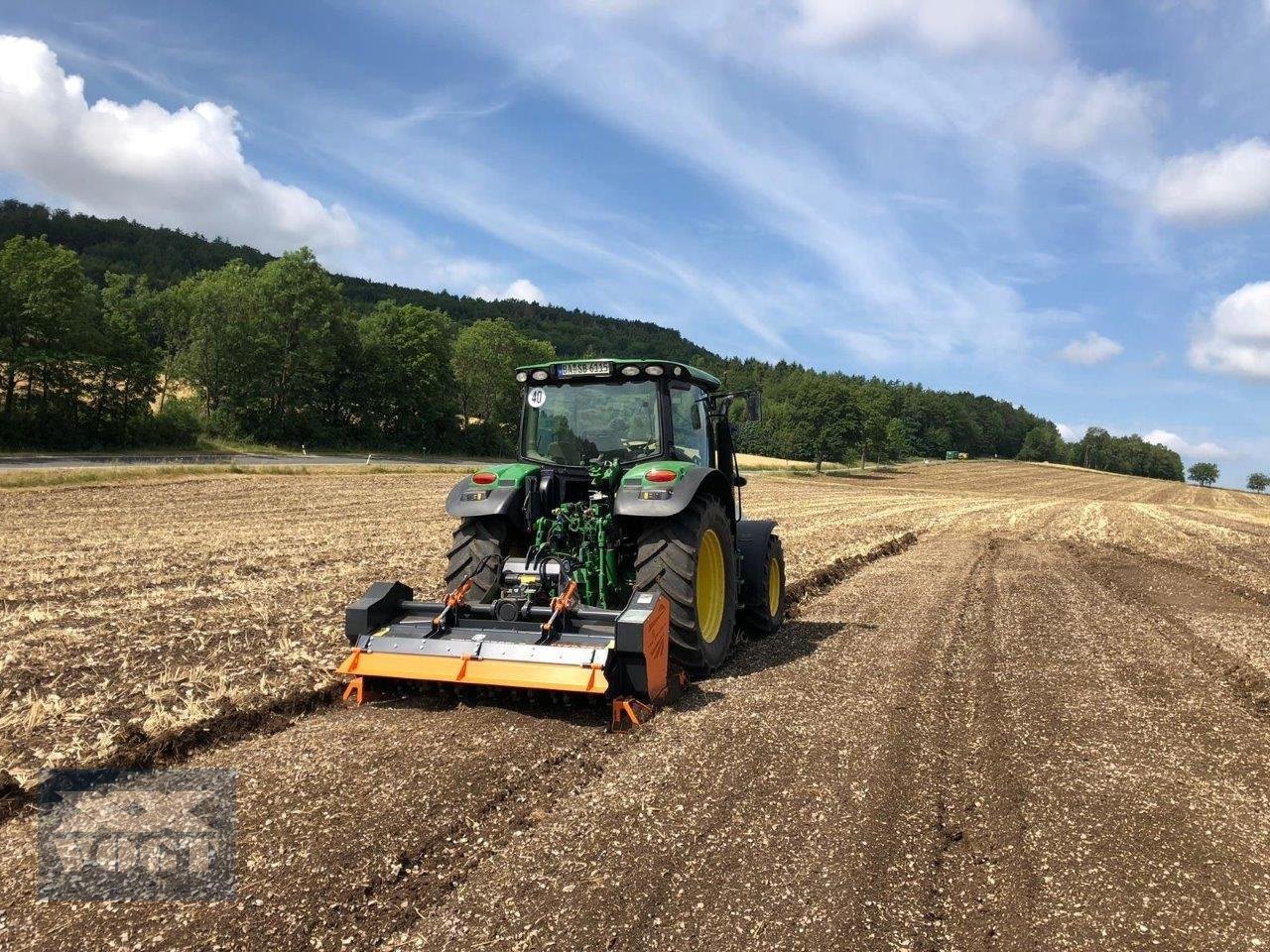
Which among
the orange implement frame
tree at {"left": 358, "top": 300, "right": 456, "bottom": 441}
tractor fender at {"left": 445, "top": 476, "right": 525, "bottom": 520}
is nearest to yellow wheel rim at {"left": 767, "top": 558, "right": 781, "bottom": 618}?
tractor fender at {"left": 445, "top": 476, "right": 525, "bottom": 520}

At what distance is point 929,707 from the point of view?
521 cm

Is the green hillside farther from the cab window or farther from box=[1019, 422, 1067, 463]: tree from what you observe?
the cab window

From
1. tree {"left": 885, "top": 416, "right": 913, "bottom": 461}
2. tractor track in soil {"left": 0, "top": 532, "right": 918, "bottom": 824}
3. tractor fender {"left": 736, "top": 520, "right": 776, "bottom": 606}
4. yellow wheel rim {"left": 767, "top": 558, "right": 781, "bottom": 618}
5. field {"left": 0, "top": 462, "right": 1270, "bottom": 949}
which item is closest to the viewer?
field {"left": 0, "top": 462, "right": 1270, "bottom": 949}

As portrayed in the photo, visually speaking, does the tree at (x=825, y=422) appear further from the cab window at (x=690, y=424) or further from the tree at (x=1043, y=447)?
the tree at (x=1043, y=447)

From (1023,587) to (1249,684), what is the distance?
15.9 ft

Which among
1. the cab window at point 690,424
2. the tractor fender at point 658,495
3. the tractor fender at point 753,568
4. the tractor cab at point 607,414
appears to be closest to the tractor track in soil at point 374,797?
the tractor fender at point 753,568

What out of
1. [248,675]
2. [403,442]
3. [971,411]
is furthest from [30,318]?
[971,411]

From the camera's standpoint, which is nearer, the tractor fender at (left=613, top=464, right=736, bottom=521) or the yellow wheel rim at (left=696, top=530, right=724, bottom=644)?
the tractor fender at (left=613, top=464, right=736, bottom=521)

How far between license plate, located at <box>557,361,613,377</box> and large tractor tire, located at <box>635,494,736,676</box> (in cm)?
124

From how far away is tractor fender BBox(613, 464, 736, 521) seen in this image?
5.20 metres

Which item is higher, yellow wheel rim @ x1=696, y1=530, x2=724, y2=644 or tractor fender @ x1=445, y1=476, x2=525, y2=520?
tractor fender @ x1=445, y1=476, x2=525, y2=520

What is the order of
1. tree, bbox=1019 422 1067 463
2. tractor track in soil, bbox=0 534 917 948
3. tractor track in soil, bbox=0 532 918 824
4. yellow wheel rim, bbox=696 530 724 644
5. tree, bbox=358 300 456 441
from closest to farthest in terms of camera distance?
tractor track in soil, bbox=0 534 917 948, tractor track in soil, bbox=0 532 918 824, yellow wheel rim, bbox=696 530 724 644, tree, bbox=358 300 456 441, tree, bbox=1019 422 1067 463

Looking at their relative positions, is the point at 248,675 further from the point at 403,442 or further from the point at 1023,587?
the point at 403,442

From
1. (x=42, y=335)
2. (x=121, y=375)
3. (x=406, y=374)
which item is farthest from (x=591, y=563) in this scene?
(x=406, y=374)
